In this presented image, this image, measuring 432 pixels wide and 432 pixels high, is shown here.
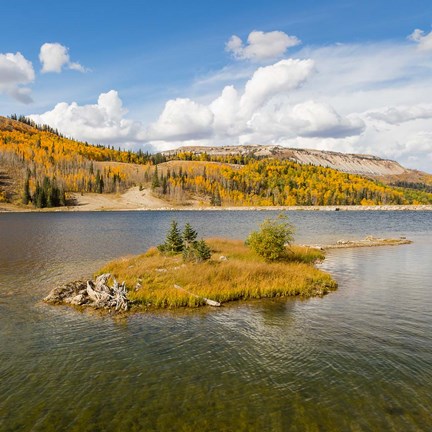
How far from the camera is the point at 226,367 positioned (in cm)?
1734

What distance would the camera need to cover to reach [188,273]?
32.2m

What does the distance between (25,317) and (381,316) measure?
81.0 feet

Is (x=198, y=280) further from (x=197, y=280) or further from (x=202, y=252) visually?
(x=202, y=252)

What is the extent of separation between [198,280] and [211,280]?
1145mm

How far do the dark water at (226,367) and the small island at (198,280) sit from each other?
182cm

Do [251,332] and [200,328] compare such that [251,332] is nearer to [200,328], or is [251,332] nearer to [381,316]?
[200,328]

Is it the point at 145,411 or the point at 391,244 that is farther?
the point at 391,244

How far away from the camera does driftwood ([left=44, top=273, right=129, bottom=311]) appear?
26.5 meters

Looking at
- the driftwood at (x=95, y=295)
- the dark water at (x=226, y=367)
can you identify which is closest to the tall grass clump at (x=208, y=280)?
the driftwood at (x=95, y=295)

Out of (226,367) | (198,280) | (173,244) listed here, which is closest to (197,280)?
(198,280)

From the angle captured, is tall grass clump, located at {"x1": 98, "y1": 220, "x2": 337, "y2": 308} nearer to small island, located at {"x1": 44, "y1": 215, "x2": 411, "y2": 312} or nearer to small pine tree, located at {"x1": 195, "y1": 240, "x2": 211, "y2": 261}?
small island, located at {"x1": 44, "y1": 215, "x2": 411, "y2": 312}

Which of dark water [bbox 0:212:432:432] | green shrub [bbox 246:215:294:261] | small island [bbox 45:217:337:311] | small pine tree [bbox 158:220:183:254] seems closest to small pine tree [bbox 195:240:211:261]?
small island [bbox 45:217:337:311]

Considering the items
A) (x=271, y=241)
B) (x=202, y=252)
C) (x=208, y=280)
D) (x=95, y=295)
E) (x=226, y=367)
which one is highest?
(x=271, y=241)

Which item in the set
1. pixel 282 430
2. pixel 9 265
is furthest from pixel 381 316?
pixel 9 265
